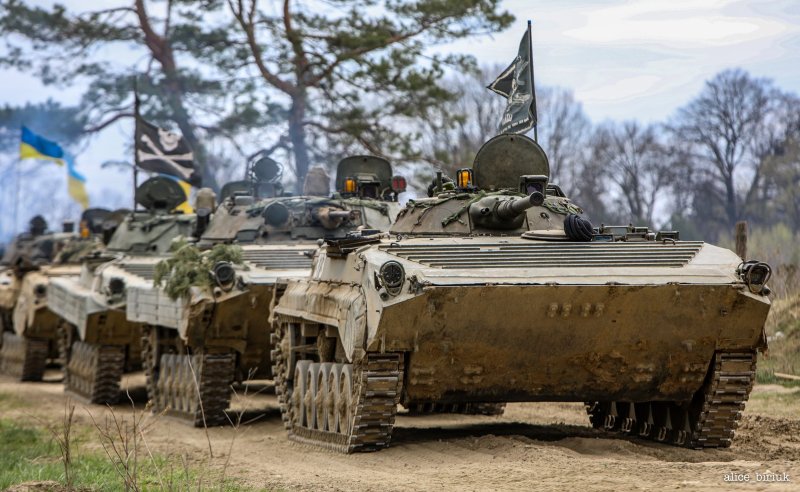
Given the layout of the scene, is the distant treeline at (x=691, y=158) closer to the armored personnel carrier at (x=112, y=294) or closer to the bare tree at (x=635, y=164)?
the bare tree at (x=635, y=164)

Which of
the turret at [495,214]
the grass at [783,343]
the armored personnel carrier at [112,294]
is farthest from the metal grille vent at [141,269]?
the grass at [783,343]

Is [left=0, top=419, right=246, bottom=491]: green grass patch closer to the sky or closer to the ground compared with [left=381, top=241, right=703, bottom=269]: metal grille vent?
closer to the ground

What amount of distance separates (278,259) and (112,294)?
3.14 metres

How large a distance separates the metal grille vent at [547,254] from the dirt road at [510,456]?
56.5 inches

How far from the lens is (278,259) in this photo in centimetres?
1552

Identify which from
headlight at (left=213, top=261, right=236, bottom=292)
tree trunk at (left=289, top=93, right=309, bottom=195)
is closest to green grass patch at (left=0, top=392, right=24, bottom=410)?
headlight at (left=213, top=261, right=236, bottom=292)

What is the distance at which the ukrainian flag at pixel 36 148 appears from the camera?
3203cm

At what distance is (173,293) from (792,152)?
16.9 meters

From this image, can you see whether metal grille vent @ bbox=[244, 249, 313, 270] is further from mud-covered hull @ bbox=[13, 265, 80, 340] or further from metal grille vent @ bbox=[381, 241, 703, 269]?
mud-covered hull @ bbox=[13, 265, 80, 340]

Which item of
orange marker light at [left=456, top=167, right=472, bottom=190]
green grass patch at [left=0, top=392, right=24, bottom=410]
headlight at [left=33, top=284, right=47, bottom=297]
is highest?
orange marker light at [left=456, top=167, right=472, bottom=190]

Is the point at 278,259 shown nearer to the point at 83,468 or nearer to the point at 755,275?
the point at 83,468

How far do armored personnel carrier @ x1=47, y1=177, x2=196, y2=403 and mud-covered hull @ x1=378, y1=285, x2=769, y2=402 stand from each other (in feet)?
23.7

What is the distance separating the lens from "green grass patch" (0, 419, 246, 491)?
9.20 metres

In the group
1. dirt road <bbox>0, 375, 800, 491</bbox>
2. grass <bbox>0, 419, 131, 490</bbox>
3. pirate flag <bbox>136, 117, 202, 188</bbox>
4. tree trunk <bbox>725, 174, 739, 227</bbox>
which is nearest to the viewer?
dirt road <bbox>0, 375, 800, 491</bbox>
